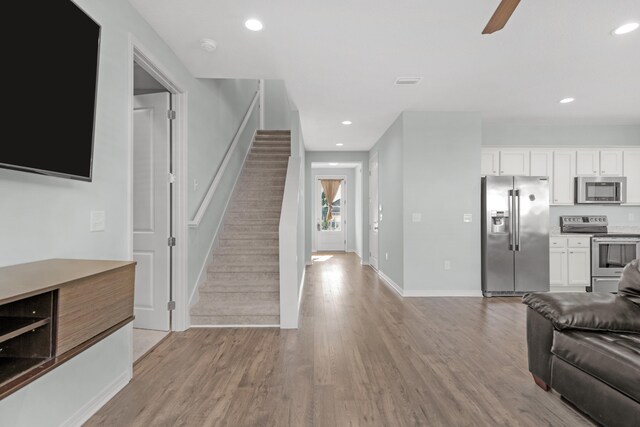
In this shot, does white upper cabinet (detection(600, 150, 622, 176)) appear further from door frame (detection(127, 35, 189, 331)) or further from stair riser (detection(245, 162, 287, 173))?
door frame (detection(127, 35, 189, 331))

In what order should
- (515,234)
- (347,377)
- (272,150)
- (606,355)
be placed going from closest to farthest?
(606,355), (347,377), (515,234), (272,150)

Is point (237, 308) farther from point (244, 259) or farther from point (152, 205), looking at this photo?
point (152, 205)

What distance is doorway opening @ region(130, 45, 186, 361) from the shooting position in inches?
117

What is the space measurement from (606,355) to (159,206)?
3.35 metres

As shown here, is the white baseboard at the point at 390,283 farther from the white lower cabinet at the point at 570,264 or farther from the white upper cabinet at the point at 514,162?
the white upper cabinet at the point at 514,162

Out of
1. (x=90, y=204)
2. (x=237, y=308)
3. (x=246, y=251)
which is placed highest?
(x=90, y=204)

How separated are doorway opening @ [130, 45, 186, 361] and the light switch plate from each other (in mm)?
1083

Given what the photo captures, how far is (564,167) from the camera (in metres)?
4.90

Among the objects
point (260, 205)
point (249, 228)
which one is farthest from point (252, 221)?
point (260, 205)

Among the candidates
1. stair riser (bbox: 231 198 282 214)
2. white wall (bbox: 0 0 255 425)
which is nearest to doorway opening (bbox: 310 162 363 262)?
stair riser (bbox: 231 198 282 214)

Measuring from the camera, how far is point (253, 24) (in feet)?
7.84

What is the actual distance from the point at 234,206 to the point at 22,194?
3.00 metres

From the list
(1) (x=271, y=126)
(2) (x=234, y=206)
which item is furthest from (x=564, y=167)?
(1) (x=271, y=126)

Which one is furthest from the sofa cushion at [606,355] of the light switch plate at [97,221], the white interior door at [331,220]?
the white interior door at [331,220]
